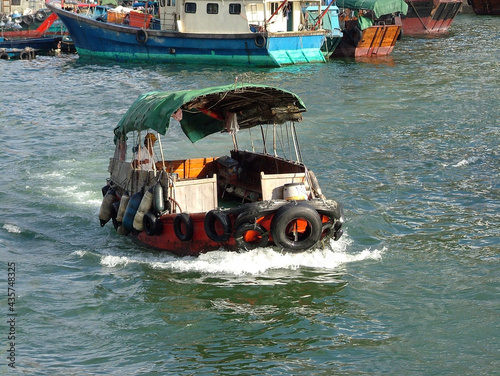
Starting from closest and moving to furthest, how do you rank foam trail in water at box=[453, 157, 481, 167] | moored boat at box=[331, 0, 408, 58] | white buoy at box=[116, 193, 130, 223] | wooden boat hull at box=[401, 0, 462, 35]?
white buoy at box=[116, 193, 130, 223], foam trail in water at box=[453, 157, 481, 167], moored boat at box=[331, 0, 408, 58], wooden boat hull at box=[401, 0, 462, 35]

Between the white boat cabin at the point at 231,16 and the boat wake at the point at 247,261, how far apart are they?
70.9 ft

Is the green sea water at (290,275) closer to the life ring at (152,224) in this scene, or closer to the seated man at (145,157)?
the life ring at (152,224)

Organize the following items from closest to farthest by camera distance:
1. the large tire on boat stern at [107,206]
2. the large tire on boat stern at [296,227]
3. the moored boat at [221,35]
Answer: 1. the large tire on boat stern at [296,227]
2. the large tire on boat stern at [107,206]
3. the moored boat at [221,35]

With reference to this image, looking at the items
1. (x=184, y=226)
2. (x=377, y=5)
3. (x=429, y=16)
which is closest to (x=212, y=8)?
(x=377, y=5)

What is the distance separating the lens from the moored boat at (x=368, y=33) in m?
34.9

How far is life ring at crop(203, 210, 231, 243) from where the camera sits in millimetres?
10555

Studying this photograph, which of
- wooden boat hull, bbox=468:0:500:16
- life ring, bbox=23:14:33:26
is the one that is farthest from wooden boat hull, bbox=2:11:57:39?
wooden boat hull, bbox=468:0:500:16

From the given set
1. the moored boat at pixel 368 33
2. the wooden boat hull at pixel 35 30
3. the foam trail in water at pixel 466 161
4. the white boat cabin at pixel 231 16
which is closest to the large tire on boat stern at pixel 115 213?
the foam trail in water at pixel 466 161

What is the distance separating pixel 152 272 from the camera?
11.3m

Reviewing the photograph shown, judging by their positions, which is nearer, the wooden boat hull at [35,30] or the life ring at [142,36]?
the life ring at [142,36]

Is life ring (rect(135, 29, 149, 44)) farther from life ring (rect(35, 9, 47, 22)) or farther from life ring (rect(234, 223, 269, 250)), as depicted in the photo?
life ring (rect(234, 223, 269, 250))

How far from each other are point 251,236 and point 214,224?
0.56 m

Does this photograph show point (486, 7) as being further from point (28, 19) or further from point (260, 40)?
point (28, 19)

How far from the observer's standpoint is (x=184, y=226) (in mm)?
11039
